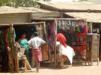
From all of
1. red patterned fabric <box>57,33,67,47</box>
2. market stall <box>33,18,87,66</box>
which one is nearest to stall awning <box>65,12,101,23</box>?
market stall <box>33,18,87,66</box>

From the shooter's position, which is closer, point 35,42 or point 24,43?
point 35,42

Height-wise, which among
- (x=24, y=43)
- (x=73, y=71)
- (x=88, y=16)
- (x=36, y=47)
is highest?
(x=88, y=16)

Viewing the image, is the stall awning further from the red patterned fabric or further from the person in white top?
the person in white top

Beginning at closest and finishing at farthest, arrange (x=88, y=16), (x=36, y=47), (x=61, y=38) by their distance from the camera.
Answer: (x=36, y=47), (x=61, y=38), (x=88, y=16)

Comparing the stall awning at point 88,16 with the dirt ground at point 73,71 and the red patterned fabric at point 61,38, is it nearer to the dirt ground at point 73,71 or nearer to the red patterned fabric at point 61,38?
the red patterned fabric at point 61,38

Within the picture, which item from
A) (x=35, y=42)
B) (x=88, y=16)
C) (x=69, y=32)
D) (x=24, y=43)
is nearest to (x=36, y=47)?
(x=35, y=42)

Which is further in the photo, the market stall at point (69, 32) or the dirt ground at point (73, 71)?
the market stall at point (69, 32)

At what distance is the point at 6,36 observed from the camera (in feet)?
56.6

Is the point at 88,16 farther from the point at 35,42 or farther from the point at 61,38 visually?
the point at 35,42

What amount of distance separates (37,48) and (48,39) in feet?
5.62

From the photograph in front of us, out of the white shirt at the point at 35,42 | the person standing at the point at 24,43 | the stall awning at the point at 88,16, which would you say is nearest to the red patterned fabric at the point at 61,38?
the white shirt at the point at 35,42

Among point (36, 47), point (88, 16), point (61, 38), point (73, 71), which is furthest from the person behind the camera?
point (88, 16)

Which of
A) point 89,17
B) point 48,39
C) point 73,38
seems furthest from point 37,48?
point 89,17

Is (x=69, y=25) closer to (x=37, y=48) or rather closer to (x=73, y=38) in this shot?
(x=73, y=38)
